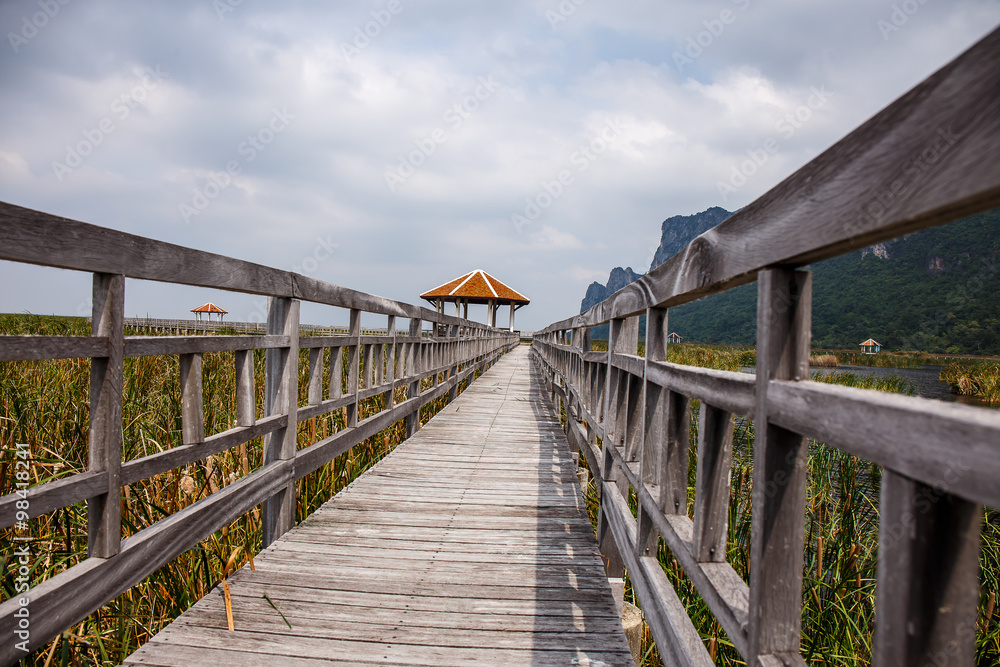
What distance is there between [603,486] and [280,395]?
5.50 feet

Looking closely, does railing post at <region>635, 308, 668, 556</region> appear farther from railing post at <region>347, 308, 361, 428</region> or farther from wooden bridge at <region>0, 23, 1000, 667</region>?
railing post at <region>347, 308, 361, 428</region>

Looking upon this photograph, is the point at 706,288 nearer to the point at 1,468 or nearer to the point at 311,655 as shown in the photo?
the point at 311,655

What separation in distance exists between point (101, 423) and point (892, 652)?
1836mm

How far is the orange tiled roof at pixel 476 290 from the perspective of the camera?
1378 inches

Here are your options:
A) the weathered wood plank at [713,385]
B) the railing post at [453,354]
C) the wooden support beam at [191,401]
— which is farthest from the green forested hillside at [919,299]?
the wooden support beam at [191,401]

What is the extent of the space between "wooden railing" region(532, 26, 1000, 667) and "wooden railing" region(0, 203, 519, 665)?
159 cm

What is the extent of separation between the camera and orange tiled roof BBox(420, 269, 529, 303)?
115ft

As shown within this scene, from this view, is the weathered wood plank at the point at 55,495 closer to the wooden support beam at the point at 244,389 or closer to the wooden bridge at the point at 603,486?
the wooden bridge at the point at 603,486

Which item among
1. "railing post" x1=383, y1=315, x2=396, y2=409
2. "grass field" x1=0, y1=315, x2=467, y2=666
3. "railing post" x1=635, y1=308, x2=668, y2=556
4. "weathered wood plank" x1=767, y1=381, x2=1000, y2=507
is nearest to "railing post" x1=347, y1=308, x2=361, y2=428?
"grass field" x1=0, y1=315, x2=467, y2=666

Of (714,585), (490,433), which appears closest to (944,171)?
(714,585)

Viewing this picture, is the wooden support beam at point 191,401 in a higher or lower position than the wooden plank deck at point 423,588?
higher

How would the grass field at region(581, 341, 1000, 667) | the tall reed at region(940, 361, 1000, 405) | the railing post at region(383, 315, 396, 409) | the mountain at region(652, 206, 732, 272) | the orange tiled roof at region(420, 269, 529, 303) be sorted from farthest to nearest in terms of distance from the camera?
1. the mountain at region(652, 206, 732, 272)
2. the orange tiled roof at region(420, 269, 529, 303)
3. the tall reed at region(940, 361, 1000, 405)
4. the railing post at region(383, 315, 396, 409)
5. the grass field at region(581, 341, 1000, 667)

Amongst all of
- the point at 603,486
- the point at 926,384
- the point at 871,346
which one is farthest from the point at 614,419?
the point at 871,346

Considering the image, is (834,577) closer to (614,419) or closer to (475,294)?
(614,419)
